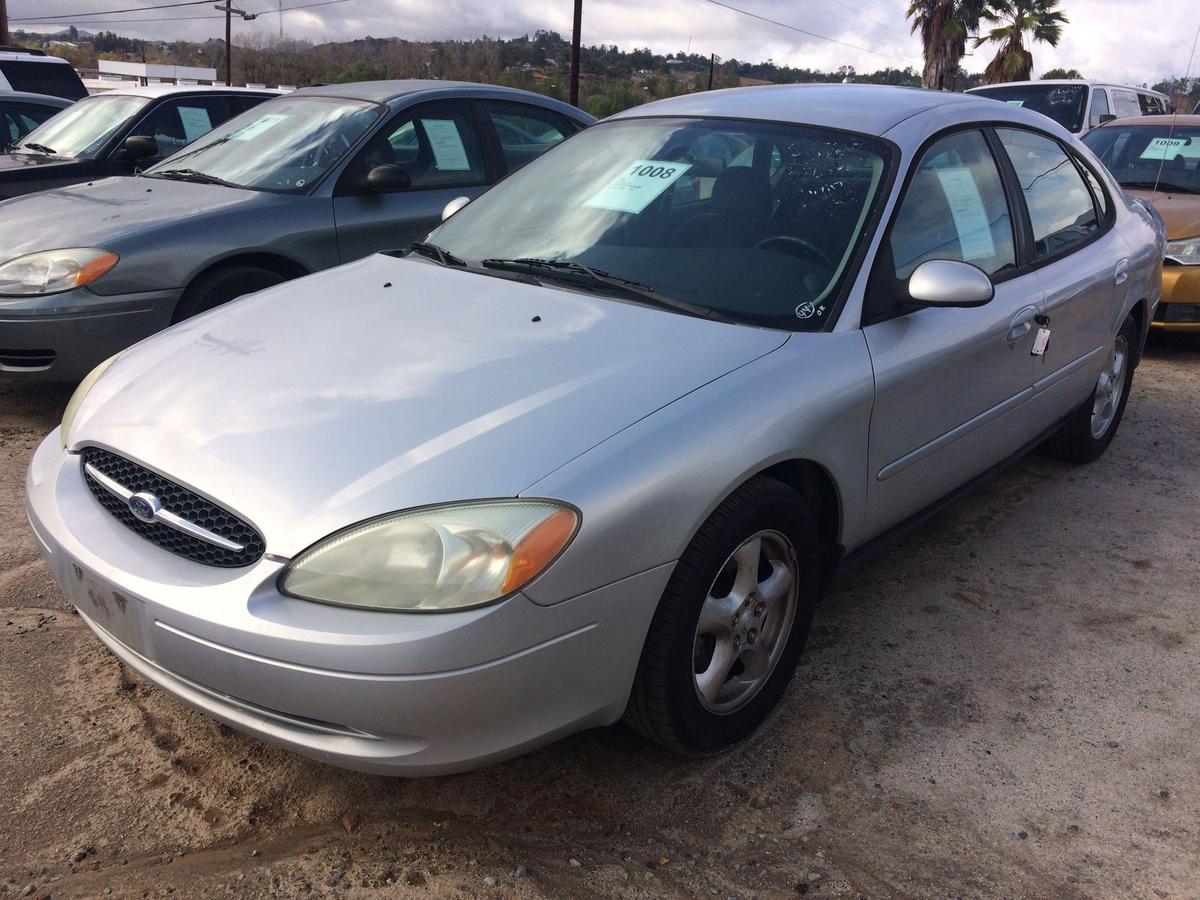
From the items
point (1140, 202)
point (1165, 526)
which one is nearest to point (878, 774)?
point (1165, 526)

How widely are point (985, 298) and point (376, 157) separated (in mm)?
3591

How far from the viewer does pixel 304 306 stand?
2938 millimetres

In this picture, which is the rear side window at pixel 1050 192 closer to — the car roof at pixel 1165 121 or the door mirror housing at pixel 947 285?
the door mirror housing at pixel 947 285

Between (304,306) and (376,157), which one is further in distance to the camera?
(376,157)

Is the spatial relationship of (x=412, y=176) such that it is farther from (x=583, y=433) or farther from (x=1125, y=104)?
(x=1125, y=104)

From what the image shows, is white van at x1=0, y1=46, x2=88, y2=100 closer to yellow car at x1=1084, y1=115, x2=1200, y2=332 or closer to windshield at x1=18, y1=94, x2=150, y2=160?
windshield at x1=18, y1=94, x2=150, y2=160

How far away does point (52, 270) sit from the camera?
441 centimetres

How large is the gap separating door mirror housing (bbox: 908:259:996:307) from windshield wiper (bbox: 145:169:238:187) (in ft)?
12.3

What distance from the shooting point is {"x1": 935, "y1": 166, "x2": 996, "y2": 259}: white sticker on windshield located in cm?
322

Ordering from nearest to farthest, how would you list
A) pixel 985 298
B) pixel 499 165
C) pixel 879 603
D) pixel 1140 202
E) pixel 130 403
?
pixel 130 403 < pixel 985 298 < pixel 879 603 < pixel 1140 202 < pixel 499 165

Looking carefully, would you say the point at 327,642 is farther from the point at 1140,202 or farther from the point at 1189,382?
the point at 1189,382

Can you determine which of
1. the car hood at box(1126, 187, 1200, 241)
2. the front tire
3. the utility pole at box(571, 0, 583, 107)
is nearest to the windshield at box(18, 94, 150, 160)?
the front tire

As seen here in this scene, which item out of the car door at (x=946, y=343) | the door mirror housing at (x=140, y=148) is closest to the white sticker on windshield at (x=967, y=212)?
the car door at (x=946, y=343)

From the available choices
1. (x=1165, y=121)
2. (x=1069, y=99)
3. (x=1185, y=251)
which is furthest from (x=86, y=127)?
(x=1069, y=99)
